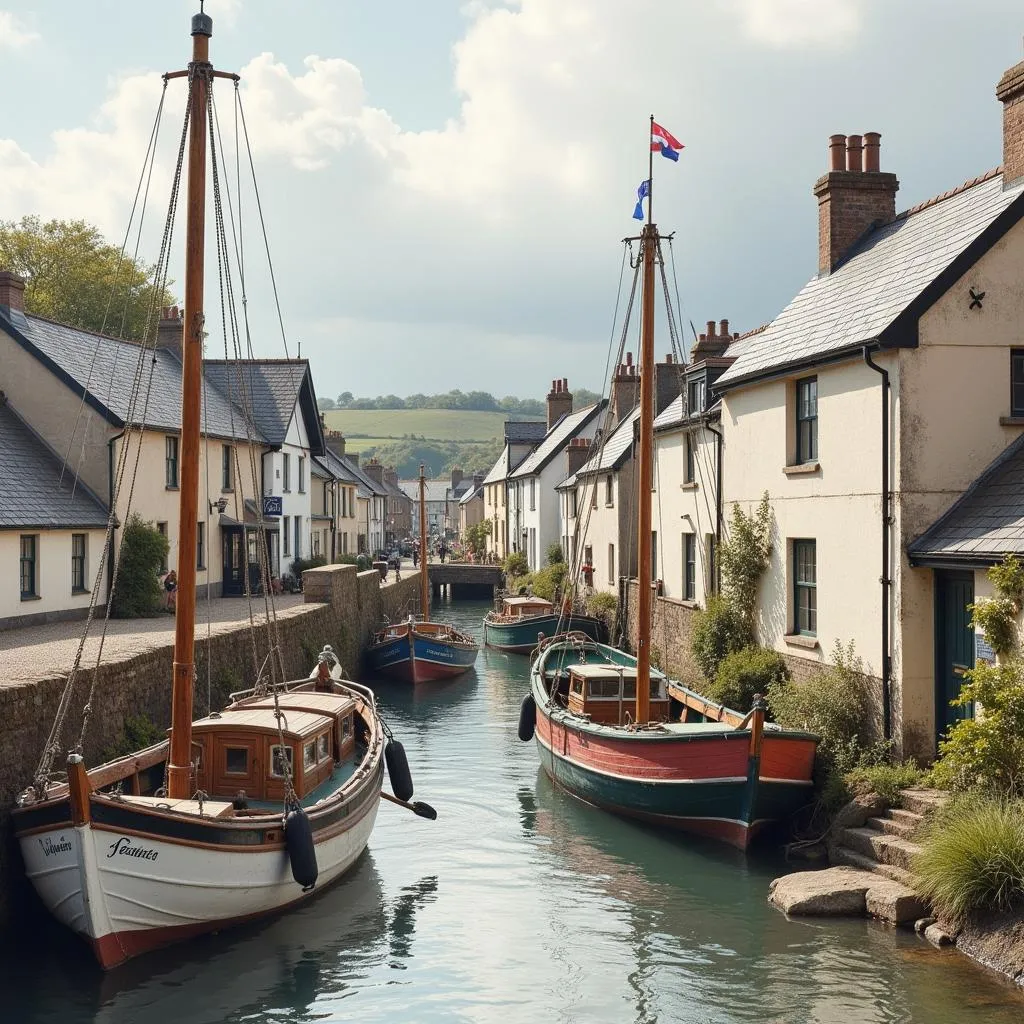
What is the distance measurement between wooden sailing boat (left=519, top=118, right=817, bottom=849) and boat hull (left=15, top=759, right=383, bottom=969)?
20.3 feet

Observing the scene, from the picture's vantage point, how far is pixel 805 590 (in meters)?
19.5

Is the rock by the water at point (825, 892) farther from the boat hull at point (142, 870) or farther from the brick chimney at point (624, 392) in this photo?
the brick chimney at point (624, 392)

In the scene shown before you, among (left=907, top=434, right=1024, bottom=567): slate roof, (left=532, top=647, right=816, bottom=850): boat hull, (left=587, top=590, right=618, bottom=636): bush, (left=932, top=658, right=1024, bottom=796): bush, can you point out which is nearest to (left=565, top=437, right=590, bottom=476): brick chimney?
(left=587, top=590, right=618, bottom=636): bush

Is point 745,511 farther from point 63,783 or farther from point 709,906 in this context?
point 63,783

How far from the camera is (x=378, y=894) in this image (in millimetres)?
15367

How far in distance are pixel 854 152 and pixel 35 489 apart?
2068 centimetres

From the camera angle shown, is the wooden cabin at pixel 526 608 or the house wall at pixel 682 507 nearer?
the house wall at pixel 682 507

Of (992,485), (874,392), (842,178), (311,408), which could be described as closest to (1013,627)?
(992,485)

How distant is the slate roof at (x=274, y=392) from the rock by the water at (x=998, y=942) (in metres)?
32.8

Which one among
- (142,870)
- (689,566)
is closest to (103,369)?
(689,566)

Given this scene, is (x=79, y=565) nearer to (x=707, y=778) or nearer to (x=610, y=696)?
(x=610, y=696)

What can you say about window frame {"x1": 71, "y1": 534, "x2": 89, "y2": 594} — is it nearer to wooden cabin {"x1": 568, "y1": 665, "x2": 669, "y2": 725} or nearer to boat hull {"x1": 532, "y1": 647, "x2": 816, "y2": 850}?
wooden cabin {"x1": 568, "y1": 665, "x2": 669, "y2": 725}

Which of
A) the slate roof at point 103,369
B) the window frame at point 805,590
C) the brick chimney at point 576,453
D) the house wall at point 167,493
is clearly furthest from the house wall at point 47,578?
the brick chimney at point 576,453

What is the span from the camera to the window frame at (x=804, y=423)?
19.2 metres
